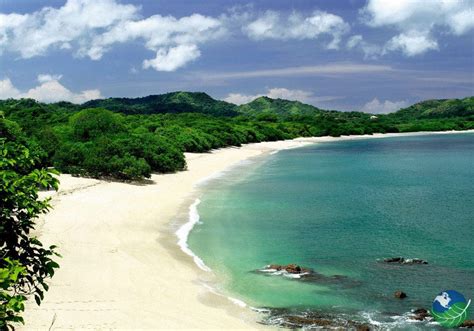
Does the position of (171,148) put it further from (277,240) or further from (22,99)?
(22,99)

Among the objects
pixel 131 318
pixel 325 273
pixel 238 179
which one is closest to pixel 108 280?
pixel 131 318

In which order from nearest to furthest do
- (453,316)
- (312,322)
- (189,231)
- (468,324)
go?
(468,324) < (312,322) < (453,316) < (189,231)

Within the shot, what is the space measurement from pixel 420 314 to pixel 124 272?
10767 millimetres

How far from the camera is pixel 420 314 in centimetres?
1609

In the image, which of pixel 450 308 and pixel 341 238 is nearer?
pixel 450 308

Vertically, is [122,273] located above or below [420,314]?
above

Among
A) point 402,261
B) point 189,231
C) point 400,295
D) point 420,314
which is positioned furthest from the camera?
point 189,231

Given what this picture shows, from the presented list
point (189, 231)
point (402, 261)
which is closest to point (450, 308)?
point (402, 261)

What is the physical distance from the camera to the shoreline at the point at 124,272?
14.7 meters

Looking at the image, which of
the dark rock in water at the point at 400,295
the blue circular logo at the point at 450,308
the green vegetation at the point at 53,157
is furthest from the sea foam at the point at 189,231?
the blue circular logo at the point at 450,308

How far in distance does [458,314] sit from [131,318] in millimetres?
10210

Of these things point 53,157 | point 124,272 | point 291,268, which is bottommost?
point 291,268

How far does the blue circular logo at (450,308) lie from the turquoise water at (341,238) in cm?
56

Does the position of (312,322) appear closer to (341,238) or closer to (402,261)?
(402,261)
